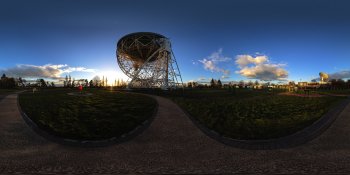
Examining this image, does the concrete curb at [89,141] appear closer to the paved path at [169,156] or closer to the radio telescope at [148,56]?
the paved path at [169,156]

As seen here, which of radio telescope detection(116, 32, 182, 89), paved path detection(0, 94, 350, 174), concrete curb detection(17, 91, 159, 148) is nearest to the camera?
paved path detection(0, 94, 350, 174)

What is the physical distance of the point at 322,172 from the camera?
6750 mm

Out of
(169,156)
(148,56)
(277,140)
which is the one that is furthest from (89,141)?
(148,56)

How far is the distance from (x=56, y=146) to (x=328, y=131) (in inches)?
518

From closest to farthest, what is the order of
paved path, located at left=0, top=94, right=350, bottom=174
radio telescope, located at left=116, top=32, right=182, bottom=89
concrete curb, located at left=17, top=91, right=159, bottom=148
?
1. paved path, located at left=0, top=94, right=350, bottom=174
2. concrete curb, located at left=17, top=91, right=159, bottom=148
3. radio telescope, located at left=116, top=32, right=182, bottom=89

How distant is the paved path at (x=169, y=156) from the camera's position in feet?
23.3

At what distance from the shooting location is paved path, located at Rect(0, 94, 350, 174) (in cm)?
709

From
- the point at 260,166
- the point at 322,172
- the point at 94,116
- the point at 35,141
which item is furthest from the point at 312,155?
the point at 94,116

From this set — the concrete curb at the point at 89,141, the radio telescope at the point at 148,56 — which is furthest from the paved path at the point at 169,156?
the radio telescope at the point at 148,56

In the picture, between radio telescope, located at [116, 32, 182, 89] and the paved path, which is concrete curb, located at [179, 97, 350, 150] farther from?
radio telescope, located at [116, 32, 182, 89]

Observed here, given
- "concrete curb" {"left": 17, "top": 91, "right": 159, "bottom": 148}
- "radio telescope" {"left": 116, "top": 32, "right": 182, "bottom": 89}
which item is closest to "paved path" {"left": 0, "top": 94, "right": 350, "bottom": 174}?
"concrete curb" {"left": 17, "top": 91, "right": 159, "bottom": 148}

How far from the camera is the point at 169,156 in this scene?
8.15 meters

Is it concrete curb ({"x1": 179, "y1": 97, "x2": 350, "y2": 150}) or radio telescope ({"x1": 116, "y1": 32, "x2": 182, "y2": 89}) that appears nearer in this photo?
concrete curb ({"x1": 179, "y1": 97, "x2": 350, "y2": 150})

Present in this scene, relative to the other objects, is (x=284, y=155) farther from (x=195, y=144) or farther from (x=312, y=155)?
(x=195, y=144)
